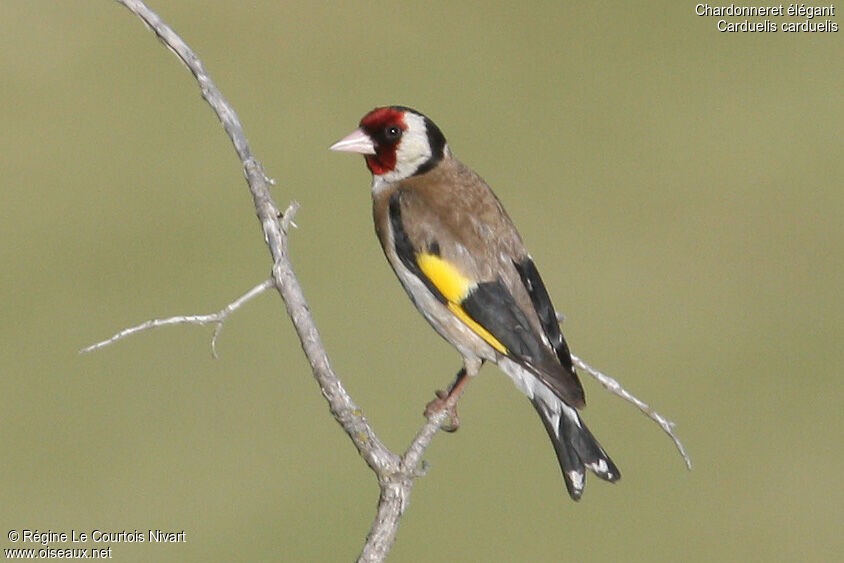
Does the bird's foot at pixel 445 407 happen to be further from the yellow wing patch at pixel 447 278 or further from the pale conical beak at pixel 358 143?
the pale conical beak at pixel 358 143

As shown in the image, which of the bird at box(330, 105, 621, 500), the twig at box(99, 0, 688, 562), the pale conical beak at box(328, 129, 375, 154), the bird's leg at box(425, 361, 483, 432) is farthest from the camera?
the pale conical beak at box(328, 129, 375, 154)

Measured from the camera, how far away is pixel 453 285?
364cm

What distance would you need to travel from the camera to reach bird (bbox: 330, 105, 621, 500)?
142 inches

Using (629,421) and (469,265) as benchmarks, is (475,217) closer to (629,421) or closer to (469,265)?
(469,265)

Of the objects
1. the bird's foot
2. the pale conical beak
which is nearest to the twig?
the bird's foot

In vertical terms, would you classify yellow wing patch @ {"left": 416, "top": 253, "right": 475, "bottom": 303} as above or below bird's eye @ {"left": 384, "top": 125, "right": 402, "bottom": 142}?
below

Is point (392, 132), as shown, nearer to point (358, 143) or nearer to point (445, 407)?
point (358, 143)

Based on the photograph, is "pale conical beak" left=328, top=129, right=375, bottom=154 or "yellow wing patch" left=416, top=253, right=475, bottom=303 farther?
"pale conical beak" left=328, top=129, right=375, bottom=154

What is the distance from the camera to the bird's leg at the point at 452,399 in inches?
146

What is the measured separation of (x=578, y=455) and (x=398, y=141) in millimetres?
1156

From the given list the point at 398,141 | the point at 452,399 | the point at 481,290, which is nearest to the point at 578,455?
the point at 452,399

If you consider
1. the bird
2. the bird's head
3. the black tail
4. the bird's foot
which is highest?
the bird's head

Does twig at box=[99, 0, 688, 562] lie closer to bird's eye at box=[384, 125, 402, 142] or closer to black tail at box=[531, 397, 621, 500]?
black tail at box=[531, 397, 621, 500]

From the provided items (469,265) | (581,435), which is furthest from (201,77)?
(581,435)
